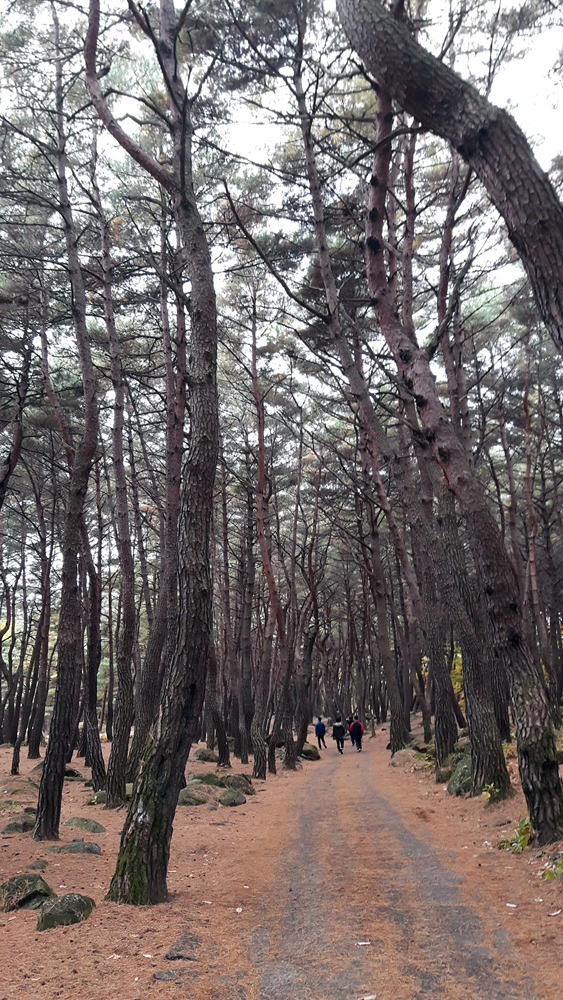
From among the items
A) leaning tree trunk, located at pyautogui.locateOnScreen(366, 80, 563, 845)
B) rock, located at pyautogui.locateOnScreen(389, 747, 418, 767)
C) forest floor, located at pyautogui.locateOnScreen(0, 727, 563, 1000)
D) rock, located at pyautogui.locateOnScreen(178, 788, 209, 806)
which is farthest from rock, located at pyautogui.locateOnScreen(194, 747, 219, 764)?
leaning tree trunk, located at pyautogui.locateOnScreen(366, 80, 563, 845)

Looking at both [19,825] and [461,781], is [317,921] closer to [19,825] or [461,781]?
[19,825]

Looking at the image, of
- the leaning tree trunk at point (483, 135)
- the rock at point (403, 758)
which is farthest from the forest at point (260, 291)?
the rock at point (403, 758)

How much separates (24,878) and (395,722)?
44.9 feet

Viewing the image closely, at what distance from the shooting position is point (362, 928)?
12.9 feet

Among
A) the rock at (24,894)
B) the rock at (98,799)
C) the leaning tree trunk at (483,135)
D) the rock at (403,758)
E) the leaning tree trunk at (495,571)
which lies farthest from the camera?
the rock at (403,758)

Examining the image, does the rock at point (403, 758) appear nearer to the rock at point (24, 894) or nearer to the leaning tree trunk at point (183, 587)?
the leaning tree trunk at point (183, 587)

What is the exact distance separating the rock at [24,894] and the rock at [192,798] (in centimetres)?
562

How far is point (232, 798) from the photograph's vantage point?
1077cm

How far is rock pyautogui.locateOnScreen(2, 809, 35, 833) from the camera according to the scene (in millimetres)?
7840

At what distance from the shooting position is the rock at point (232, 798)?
10625 millimetres

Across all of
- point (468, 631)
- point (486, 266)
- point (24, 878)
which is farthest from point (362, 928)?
point (486, 266)

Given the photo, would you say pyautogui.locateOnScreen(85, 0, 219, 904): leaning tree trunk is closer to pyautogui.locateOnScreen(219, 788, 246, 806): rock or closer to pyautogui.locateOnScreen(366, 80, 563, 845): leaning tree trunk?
pyautogui.locateOnScreen(366, 80, 563, 845): leaning tree trunk

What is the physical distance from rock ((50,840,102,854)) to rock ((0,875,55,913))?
1.88m

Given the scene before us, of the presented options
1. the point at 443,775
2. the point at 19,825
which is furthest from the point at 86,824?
the point at 443,775
